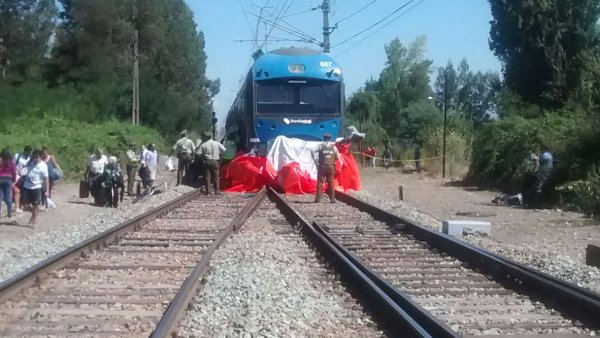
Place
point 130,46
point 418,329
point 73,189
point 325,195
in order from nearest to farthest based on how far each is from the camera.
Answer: point 418,329 < point 325,195 < point 73,189 < point 130,46

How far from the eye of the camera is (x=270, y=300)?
348 inches

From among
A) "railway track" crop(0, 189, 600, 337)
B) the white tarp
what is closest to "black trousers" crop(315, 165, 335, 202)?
the white tarp

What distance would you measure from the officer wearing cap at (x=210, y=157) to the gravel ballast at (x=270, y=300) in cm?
1123

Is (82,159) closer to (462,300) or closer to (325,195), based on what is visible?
(325,195)

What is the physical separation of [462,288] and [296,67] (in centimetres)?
1674

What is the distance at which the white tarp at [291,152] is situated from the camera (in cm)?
2541

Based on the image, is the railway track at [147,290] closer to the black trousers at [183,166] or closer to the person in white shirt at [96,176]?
the person in white shirt at [96,176]

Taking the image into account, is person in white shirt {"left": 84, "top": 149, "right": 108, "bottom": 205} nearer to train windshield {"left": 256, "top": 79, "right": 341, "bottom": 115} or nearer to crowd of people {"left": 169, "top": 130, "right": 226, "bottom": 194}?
crowd of people {"left": 169, "top": 130, "right": 226, "bottom": 194}

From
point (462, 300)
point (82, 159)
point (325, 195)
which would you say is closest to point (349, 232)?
point (462, 300)

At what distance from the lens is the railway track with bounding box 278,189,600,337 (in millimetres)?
7719

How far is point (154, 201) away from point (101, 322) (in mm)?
15316

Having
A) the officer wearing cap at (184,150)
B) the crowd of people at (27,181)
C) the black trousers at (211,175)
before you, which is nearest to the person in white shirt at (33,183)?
the crowd of people at (27,181)

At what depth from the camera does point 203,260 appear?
10.9 m

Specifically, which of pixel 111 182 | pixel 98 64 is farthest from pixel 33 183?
pixel 98 64
